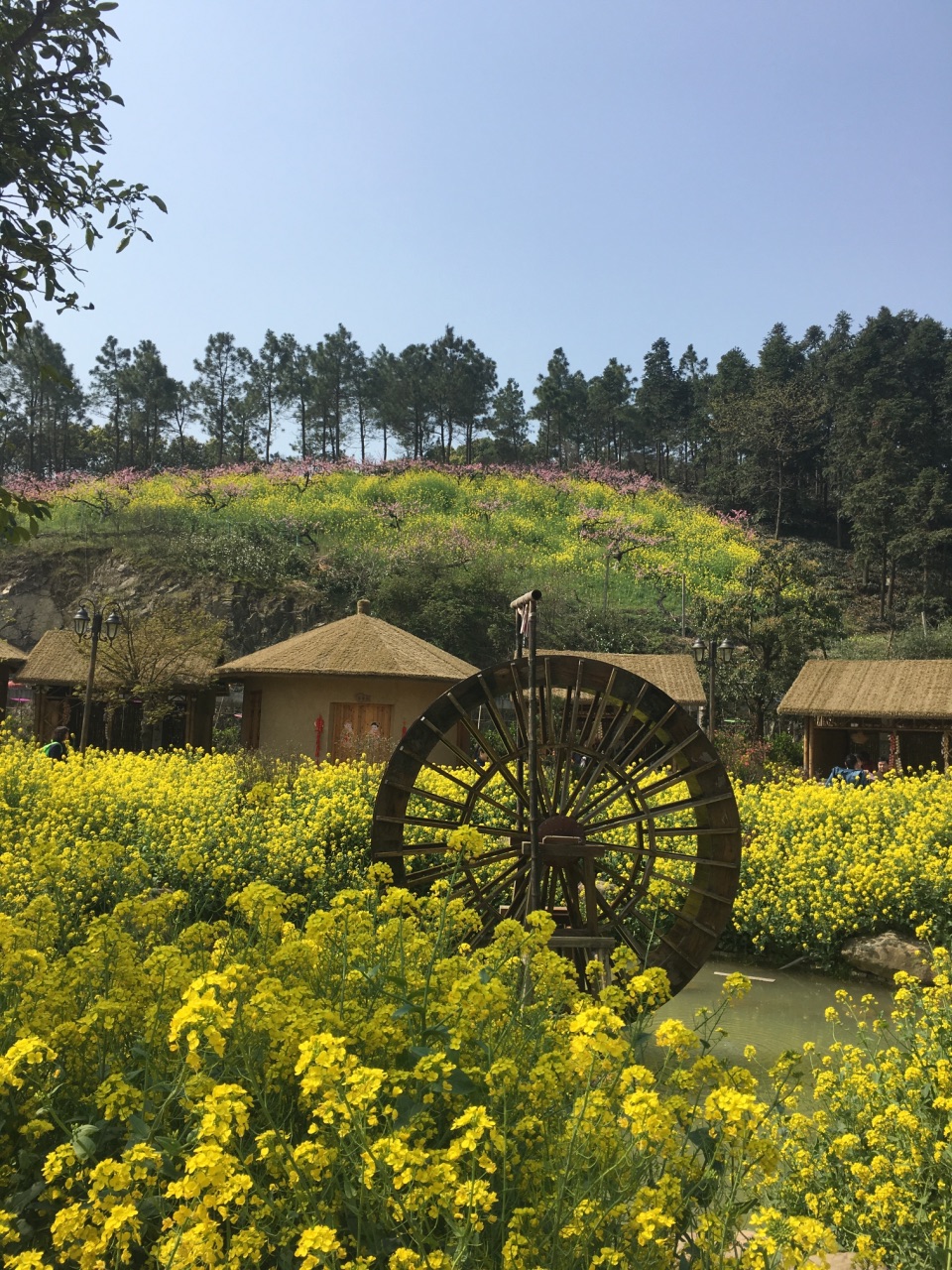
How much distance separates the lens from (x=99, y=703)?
2500cm

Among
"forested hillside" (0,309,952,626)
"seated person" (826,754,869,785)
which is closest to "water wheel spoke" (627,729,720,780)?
"seated person" (826,754,869,785)

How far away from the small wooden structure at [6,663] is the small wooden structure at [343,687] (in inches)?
294

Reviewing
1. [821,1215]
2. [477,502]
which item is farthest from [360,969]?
[477,502]

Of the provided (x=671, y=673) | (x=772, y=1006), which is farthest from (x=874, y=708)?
(x=772, y=1006)

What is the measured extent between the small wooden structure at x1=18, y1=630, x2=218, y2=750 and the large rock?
546 inches

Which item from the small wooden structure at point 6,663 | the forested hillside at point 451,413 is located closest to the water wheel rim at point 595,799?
the small wooden structure at point 6,663

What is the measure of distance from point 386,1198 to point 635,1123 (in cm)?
61

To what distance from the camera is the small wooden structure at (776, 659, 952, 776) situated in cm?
2067

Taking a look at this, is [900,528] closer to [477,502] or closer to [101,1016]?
[477,502]

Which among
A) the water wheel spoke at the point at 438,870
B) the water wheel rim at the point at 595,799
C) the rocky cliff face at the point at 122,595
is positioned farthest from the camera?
the rocky cliff face at the point at 122,595

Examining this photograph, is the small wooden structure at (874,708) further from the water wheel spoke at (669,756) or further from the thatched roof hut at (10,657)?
the thatched roof hut at (10,657)

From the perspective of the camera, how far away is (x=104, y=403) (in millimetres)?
57000

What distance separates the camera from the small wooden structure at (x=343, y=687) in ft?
60.2

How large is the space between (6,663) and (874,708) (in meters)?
19.6
